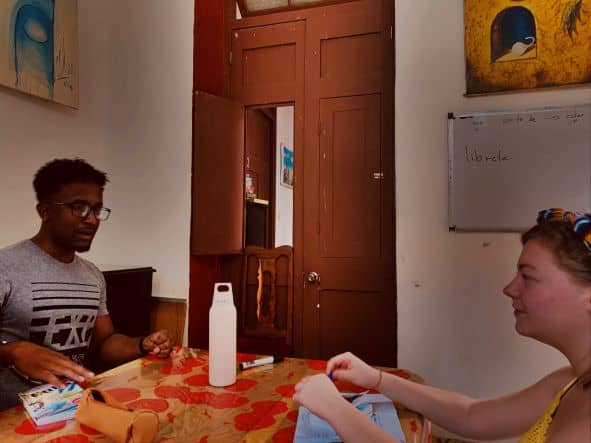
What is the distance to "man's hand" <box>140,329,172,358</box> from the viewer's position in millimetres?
1224

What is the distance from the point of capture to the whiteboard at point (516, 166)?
69.1 inches

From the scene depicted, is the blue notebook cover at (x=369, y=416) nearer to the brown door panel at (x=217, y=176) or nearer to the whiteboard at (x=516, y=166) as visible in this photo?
the whiteboard at (x=516, y=166)

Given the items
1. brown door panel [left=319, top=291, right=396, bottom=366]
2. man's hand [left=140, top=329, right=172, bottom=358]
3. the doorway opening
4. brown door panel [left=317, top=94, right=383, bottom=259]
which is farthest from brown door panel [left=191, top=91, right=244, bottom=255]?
man's hand [left=140, top=329, right=172, bottom=358]

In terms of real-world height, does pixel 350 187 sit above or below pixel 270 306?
above

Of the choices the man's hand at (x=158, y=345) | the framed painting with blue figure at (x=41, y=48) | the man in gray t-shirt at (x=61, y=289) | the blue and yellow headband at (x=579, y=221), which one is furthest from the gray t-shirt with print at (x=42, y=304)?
the blue and yellow headband at (x=579, y=221)

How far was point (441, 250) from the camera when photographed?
6.41 ft

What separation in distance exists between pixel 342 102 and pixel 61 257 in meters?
1.71

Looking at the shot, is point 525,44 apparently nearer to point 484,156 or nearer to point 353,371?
point 484,156

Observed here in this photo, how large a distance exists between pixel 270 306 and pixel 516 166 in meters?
1.48

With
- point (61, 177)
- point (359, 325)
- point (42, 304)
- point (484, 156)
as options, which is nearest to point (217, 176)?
point (61, 177)

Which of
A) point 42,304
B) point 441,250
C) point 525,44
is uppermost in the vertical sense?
point 525,44

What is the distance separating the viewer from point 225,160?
2.48 metres

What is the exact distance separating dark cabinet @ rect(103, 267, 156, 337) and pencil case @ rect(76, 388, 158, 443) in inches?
56.7

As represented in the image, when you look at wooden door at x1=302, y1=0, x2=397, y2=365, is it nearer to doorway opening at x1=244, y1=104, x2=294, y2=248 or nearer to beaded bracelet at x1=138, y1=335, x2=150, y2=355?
doorway opening at x1=244, y1=104, x2=294, y2=248
